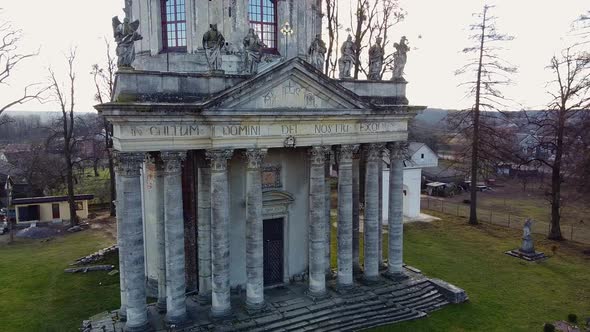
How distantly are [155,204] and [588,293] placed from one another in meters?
19.1

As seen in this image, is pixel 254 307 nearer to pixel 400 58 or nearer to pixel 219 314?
pixel 219 314

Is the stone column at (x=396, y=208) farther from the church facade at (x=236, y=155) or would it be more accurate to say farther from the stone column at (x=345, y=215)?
the stone column at (x=345, y=215)

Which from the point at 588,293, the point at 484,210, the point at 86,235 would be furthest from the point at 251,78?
the point at 484,210

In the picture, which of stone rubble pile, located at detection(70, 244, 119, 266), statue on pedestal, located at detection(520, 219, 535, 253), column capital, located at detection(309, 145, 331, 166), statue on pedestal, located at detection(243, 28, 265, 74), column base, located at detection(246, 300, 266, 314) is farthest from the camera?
statue on pedestal, located at detection(520, 219, 535, 253)

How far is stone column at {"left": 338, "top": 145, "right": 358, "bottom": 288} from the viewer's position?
17.3 metres

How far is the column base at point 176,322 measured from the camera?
48.6 ft

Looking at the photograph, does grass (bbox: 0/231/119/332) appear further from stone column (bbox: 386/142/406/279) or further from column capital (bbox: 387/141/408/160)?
column capital (bbox: 387/141/408/160)

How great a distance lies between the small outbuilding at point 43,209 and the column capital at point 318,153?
25.0m

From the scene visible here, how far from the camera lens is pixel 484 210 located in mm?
38625

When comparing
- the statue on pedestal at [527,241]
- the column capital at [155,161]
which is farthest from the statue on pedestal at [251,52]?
the statue on pedestal at [527,241]

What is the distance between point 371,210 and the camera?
1839 cm

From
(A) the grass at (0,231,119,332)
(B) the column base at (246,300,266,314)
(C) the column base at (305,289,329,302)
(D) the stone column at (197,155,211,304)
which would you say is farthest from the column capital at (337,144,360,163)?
(A) the grass at (0,231,119,332)

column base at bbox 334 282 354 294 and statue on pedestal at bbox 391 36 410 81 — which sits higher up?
statue on pedestal at bbox 391 36 410 81

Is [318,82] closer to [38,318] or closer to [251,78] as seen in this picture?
[251,78]
